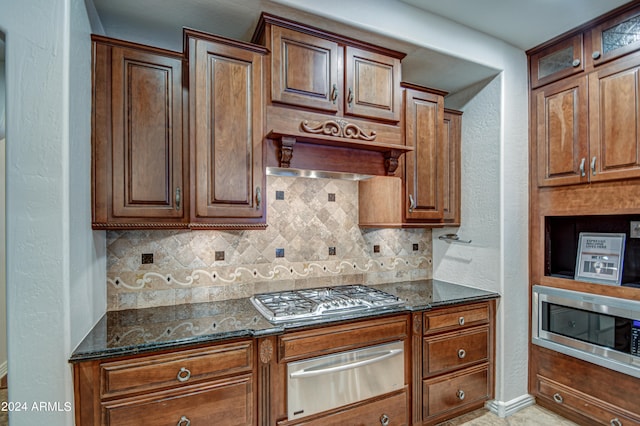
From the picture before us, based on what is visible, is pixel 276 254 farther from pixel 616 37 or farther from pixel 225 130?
pixel 616 37

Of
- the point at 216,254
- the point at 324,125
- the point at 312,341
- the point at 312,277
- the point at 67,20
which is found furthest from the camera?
the point at 312,277

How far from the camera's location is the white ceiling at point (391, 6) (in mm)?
1732

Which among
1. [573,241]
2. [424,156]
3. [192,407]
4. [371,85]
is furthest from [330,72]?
[573,241]

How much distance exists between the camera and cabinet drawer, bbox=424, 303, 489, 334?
2.11 metres

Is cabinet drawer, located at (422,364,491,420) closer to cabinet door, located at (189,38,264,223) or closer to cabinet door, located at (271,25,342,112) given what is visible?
cabinet door, located at (189,38,264,223)

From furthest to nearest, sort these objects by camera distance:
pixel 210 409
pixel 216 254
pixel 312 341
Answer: pixel 216 254 → pixel 312 341 → pixel 210 409

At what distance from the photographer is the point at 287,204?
7.79 feet

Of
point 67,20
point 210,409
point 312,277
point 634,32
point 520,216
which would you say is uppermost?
point 634,32

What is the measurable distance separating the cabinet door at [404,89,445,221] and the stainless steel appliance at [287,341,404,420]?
965mm

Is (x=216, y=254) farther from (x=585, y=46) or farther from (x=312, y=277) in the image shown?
(x=585, y=46)

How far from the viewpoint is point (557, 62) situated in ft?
7.73

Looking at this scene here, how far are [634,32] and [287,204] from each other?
2433mm

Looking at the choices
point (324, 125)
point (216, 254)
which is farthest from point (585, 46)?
point (216, 254)

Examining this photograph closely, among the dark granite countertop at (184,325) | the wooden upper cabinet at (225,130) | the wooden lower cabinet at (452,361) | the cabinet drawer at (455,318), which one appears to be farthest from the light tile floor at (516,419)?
the wooden upper cabinet at (225,130)
